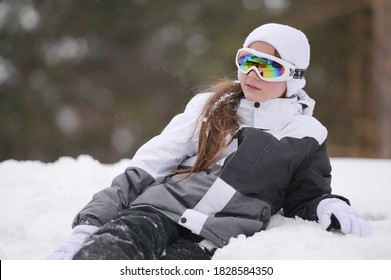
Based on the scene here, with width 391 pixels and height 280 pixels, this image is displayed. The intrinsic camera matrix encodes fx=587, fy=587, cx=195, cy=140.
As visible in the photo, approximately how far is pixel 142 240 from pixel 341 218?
731 mm

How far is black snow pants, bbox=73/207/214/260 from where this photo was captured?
5.87 ft

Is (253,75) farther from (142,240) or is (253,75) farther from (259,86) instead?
(142,240)

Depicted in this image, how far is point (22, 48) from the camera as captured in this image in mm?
10055

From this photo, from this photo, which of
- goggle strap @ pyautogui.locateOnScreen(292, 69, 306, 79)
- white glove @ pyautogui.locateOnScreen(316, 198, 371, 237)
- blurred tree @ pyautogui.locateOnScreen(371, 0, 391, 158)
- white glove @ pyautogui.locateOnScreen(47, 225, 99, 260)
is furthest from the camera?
blurred tree @ pyautogui.locateOnScreen(371, 0, 391, 158)

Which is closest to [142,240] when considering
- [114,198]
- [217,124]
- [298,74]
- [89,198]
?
[114,198]

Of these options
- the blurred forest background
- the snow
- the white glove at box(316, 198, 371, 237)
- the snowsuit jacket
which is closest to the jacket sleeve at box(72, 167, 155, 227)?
the snowsuit jacket

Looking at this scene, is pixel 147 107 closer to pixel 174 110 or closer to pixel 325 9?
pixel 174 110

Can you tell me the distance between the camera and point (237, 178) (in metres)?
2.21

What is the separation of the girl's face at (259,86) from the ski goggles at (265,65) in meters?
0.02

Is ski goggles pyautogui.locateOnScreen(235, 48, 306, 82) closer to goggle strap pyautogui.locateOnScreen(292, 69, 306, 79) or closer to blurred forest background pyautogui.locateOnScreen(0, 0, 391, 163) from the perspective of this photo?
goggle strap pyautogui.locateOnScreen(292, 69, 306, 79)

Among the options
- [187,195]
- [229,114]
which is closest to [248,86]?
[229,114]

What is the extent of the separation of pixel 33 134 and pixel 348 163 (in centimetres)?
689

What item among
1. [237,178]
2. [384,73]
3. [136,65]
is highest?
[237,178]

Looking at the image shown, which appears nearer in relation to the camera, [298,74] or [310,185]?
[310,185]
